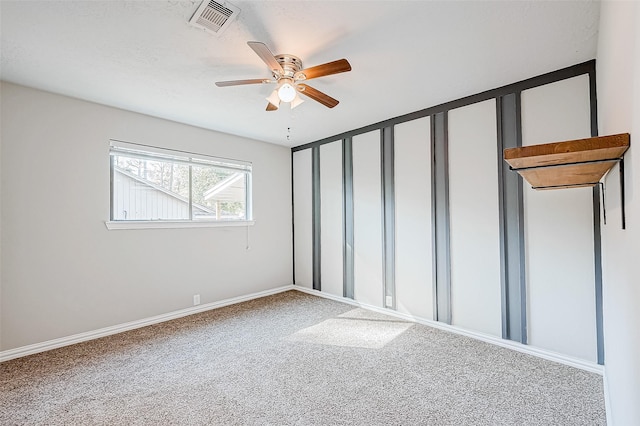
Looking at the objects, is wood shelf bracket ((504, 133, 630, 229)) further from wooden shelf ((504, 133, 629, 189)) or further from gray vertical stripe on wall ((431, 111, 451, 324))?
gray vertical stripe on wall ((431, 111, 451, 324))

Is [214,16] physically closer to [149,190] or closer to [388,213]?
[149,190]

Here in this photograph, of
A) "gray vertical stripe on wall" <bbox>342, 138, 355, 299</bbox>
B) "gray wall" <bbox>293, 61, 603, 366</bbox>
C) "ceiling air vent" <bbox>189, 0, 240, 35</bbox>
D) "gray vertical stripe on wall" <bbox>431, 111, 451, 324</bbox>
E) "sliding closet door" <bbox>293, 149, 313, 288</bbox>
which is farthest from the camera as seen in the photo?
"sliding closet door" <bbox>293, 149, 313, 288</bbox>

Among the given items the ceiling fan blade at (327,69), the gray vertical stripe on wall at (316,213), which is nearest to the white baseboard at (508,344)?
the gray vertical stripe on wall at (316,213)

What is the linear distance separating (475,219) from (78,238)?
13.3 ft

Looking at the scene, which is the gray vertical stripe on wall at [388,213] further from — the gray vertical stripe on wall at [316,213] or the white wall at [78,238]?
the white wall at [78,238]

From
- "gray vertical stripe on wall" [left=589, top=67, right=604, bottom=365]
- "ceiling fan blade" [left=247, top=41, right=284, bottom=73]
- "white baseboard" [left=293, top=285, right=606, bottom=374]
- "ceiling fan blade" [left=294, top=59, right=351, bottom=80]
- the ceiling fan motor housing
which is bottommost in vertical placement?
"white baseboard" [left=293, top=285, right=606, bottom=374]

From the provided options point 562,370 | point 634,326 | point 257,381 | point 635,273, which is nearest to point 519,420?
point 562,370

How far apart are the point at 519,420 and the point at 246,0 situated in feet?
9.80

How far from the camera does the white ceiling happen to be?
1789 mm

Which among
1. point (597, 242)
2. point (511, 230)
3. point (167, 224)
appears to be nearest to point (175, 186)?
point (167, 224)

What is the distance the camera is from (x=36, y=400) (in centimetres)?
206

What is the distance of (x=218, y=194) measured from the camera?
4227mm

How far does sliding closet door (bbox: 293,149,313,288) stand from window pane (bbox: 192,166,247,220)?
90 centimetres

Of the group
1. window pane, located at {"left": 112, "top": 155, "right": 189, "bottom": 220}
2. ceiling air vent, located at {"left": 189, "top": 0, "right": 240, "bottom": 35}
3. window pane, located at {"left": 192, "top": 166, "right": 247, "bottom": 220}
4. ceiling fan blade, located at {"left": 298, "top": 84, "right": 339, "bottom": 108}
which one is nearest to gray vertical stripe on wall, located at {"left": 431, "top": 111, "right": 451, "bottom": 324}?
ceiling fan blade, located at {"left": 298, "top": 84, "right": 339, "bottom": 108}
